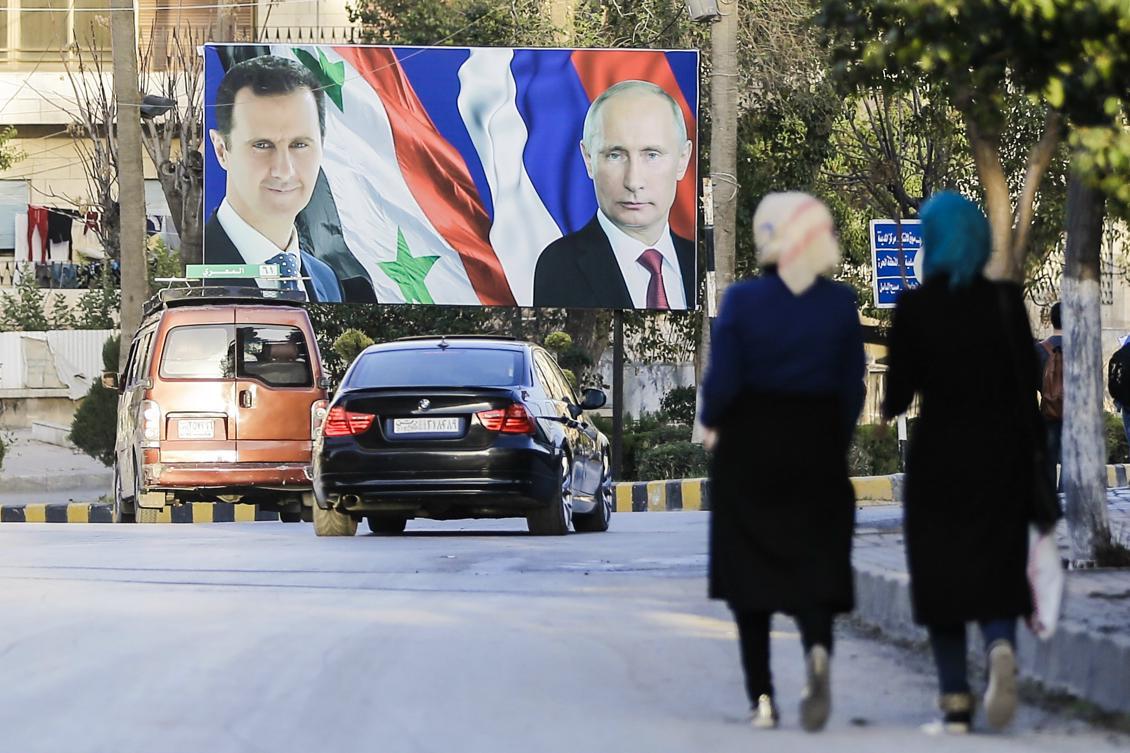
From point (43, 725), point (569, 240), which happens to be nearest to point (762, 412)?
point (43, 725)

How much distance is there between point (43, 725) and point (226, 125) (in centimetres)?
2455

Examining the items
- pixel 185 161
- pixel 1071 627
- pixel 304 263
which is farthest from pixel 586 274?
pixel 1071 627

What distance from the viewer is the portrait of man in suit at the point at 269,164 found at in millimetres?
30203

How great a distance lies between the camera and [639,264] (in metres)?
30.0

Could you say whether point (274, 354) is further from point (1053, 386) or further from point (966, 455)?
point (966, 455)

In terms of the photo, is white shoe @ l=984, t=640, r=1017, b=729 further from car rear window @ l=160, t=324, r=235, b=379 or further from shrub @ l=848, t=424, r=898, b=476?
shrub @ l=848, t=424, r=898, b=476

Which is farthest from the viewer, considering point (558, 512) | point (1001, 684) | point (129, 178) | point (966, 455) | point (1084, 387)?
point (129, 178)

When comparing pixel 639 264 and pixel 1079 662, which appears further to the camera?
pixel 639 264

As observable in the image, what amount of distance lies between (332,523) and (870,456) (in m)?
13.1

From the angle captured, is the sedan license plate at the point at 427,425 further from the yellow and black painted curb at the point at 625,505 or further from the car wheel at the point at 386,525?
the yellow and black painted curb at the point at 625,505

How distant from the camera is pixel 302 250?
3023cm

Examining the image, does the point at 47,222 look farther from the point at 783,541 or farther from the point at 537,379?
the point at 783,541

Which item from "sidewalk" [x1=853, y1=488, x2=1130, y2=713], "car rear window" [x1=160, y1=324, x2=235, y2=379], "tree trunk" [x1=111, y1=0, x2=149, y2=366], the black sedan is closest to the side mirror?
the black sedan

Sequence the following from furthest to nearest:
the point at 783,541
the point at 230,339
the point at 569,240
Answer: the point at 569,240
the point at 230,339
the point at 783,541
